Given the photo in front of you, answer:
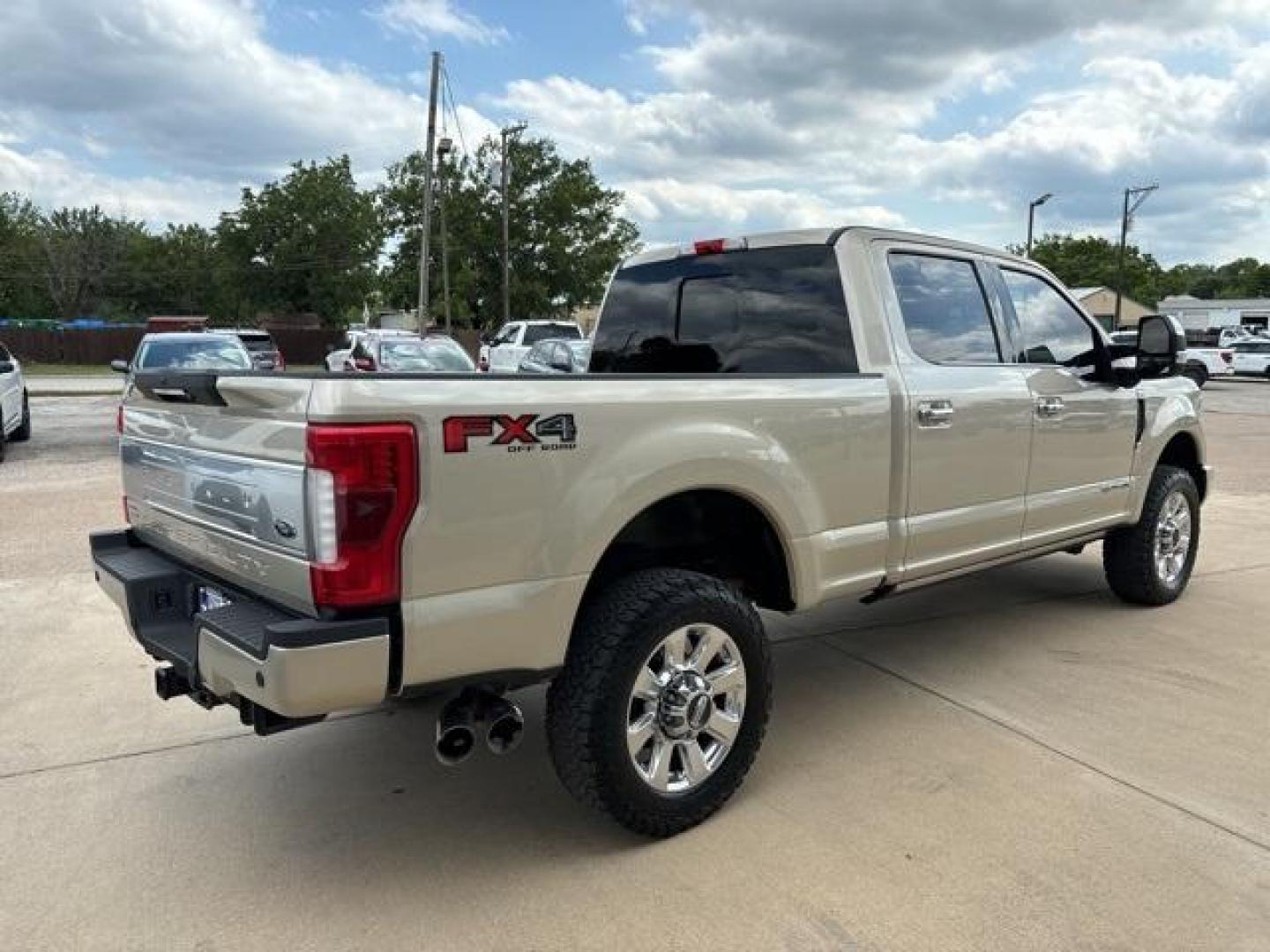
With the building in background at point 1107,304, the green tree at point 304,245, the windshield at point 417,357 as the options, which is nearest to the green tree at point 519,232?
the green tree at point 304,245

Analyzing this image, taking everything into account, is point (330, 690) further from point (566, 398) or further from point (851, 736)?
point (851, 736)

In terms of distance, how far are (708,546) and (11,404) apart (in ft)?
39.8

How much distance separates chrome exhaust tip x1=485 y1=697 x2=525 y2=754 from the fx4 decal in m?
0.77

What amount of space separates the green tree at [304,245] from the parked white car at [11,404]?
4464cm

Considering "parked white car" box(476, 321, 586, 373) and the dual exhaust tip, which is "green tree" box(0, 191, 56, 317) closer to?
"parked white car" box(476, 321, 586, 373)

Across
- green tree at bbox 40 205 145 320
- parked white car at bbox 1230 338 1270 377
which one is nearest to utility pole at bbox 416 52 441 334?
Answer: parked white car at bbox 1230 338 1270 377

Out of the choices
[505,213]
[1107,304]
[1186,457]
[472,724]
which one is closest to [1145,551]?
[1186,457]

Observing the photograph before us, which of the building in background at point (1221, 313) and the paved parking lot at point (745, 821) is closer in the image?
the paved parking lot at point (745, 821)

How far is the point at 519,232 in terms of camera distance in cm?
4641

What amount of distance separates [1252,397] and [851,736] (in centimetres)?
2857

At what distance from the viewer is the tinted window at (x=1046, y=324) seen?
4.78 m

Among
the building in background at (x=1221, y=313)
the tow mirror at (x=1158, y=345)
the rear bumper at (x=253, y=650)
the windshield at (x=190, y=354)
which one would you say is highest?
the building in background at (x=1221, y=313)

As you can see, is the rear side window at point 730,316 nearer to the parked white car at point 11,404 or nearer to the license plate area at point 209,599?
the license plate area at point 209,599

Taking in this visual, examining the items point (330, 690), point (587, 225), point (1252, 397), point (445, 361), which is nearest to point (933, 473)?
point (330, 690)
